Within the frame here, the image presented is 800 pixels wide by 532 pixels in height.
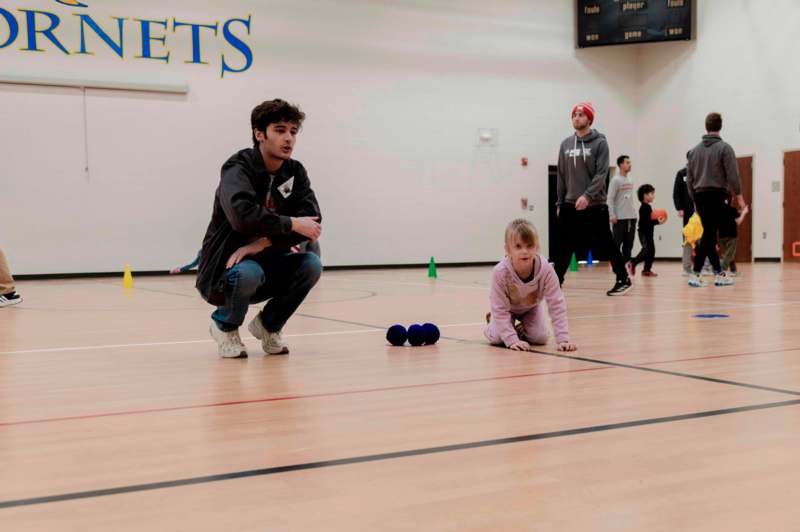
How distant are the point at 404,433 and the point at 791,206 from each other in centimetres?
1378

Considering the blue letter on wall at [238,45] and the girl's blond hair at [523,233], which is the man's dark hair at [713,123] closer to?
the girl's blond hair at [523,233]

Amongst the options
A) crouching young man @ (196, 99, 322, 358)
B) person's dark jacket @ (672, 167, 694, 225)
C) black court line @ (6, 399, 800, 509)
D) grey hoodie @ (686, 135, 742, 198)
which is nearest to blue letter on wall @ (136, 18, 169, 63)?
person's dark jacket @ (672, 167, 694, 225)

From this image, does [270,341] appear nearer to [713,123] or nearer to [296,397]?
[296,397]

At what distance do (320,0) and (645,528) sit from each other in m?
12.9

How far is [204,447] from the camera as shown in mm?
2002

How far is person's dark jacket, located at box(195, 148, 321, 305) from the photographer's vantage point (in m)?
3.37

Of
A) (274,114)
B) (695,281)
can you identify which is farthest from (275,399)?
(695,281)

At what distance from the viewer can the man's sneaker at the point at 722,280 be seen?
8.03 m

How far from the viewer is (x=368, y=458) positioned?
188 centimetres

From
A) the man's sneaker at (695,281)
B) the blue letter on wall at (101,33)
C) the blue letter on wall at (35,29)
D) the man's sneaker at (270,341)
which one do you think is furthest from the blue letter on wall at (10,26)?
the man's sneaker at (270,341)

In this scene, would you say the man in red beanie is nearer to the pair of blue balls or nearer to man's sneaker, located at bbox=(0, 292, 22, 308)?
the pair of blue balls

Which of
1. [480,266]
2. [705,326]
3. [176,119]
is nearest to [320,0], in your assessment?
[176,119]

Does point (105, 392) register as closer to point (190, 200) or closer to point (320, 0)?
point (190, 200)

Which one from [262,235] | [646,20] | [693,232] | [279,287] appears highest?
[646,20]
